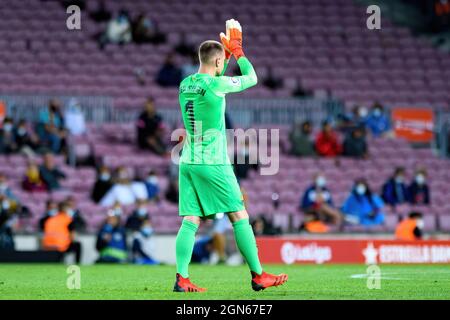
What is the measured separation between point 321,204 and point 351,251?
8.33 ft

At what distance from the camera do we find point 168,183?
24328 mm

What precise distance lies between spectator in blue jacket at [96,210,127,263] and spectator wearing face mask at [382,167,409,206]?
6.88 m

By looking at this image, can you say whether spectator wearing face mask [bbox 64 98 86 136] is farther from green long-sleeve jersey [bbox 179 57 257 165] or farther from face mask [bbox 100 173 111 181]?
green long-sleeve jersey [bbox 179 57 257 165]

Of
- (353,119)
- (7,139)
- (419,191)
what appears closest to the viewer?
(7,139)

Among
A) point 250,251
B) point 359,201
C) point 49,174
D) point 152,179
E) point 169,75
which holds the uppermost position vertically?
point 169,75

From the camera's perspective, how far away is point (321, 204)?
2367 cm

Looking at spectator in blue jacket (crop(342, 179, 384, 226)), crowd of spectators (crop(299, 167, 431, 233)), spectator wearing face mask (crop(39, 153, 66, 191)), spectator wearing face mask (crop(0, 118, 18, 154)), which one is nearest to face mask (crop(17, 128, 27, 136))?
spectator wearing face mask (crop(0, 118, 18, 154))

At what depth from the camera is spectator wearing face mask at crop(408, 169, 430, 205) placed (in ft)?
82.6

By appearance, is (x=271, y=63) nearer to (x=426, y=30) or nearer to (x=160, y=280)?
(x=426, y=30)

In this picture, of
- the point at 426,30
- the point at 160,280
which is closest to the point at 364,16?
the point at 426,30

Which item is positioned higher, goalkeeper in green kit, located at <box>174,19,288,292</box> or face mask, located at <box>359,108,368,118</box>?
face mask, located at <box>359,108,368,118</box>

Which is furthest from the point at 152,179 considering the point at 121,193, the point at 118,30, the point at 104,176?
the point at 118,30

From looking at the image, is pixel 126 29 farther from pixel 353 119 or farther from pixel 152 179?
pixel 353 119

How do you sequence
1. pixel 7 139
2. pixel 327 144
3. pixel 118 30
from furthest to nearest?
pixel 118 30
pixel 327 144
pixel 7 139
